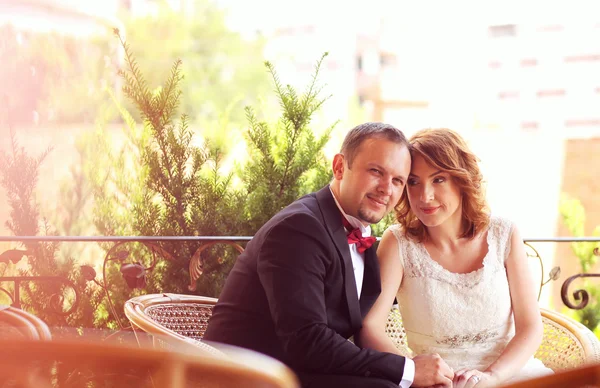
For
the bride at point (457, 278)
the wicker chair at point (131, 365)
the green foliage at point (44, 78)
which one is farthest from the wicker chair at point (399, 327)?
the green foliage at point (44, 78)

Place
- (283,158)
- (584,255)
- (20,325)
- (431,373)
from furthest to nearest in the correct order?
1. (584,255)
2. (283,158)
3. (431,373)
4. (20,325)

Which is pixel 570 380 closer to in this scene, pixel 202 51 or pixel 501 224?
pixel 501 224

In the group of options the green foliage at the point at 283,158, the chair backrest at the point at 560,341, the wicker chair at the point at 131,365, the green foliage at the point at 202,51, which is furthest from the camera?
the green foliage at the point at 202,51

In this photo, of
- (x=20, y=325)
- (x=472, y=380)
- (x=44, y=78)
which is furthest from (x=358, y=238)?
(x=44, y=78)

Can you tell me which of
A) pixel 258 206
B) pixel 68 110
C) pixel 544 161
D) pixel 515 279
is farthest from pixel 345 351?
pixel 544 161

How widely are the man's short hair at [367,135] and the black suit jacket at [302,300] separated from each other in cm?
16

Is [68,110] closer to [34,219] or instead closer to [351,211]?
[34,219]

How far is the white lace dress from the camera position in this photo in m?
2.30

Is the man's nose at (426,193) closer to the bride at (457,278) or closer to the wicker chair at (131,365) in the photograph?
the bride at (457,278)

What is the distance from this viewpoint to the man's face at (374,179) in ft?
6.96

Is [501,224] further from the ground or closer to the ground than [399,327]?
further from the ground

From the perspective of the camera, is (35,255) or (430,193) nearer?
(430,193)

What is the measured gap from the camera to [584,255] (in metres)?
7.80

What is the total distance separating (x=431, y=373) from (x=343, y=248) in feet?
1.48
